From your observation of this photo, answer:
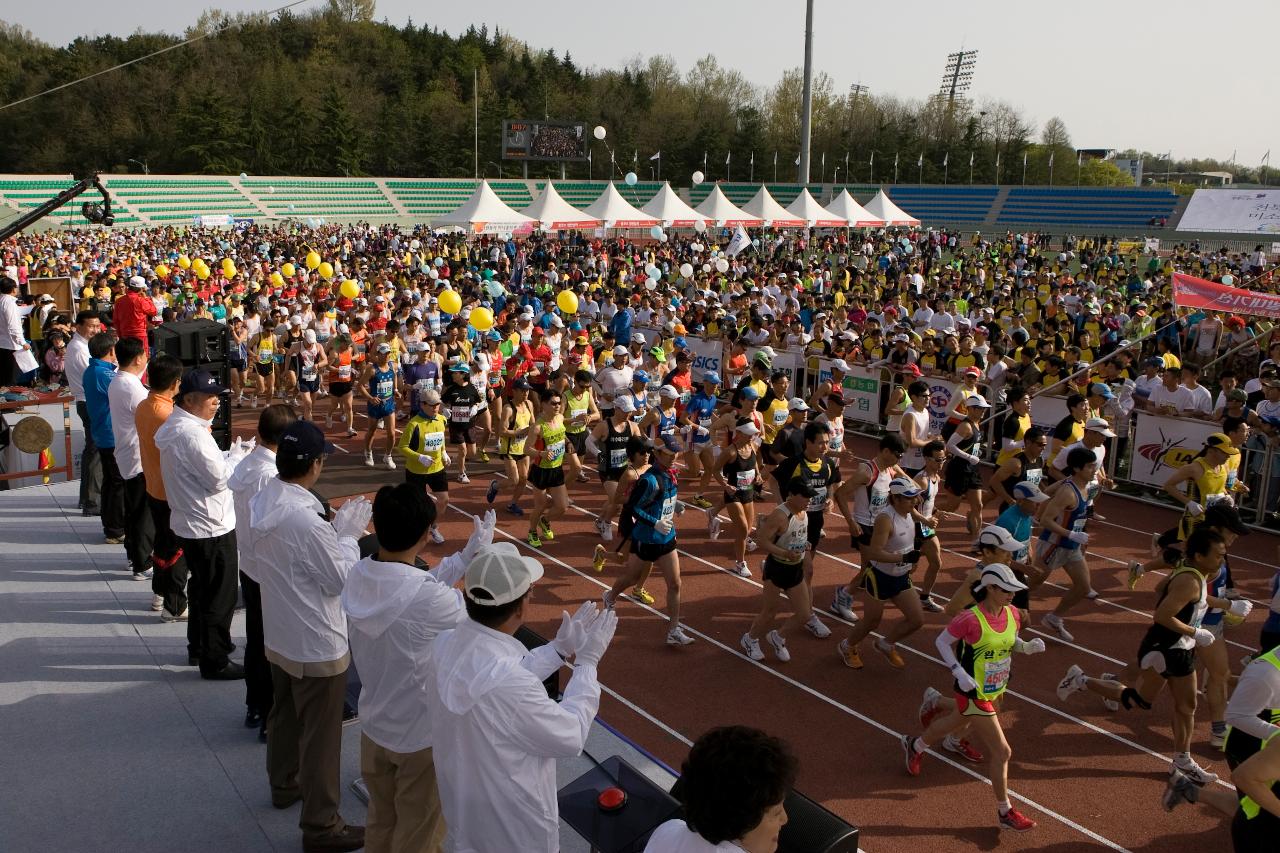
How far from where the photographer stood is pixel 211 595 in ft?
19.6

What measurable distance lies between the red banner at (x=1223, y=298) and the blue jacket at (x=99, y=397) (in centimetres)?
1276

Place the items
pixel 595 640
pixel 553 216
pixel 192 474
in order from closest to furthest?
pixel 595 640
pixel 192 474
pixel 553 216

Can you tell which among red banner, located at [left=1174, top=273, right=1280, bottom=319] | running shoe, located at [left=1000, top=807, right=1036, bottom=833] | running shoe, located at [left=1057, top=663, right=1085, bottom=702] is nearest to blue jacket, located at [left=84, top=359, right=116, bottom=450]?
running shoe, located at [left=1000, top=807, right=1036, bottom=833]

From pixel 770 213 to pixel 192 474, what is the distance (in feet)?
87.6

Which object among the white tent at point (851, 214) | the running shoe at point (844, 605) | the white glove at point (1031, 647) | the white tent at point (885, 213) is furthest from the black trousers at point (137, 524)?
the white tent at point (885, 213)

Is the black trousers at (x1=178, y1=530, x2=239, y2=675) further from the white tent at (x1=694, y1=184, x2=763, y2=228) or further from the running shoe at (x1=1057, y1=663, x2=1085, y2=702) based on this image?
the white tent at (x1=694, y1=184, x2=763, y2=228)

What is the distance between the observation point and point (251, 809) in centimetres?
483

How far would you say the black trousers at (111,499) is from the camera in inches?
323

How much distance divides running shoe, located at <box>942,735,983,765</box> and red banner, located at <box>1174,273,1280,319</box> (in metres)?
8.64

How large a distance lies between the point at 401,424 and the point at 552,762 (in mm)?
12738

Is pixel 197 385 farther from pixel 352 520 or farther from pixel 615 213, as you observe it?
pixel 615 213

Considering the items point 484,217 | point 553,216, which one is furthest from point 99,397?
point 553,216

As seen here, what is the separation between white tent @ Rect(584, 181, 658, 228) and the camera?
1145 inches

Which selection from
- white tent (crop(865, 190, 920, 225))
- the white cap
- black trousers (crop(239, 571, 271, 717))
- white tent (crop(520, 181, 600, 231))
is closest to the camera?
the white cap
